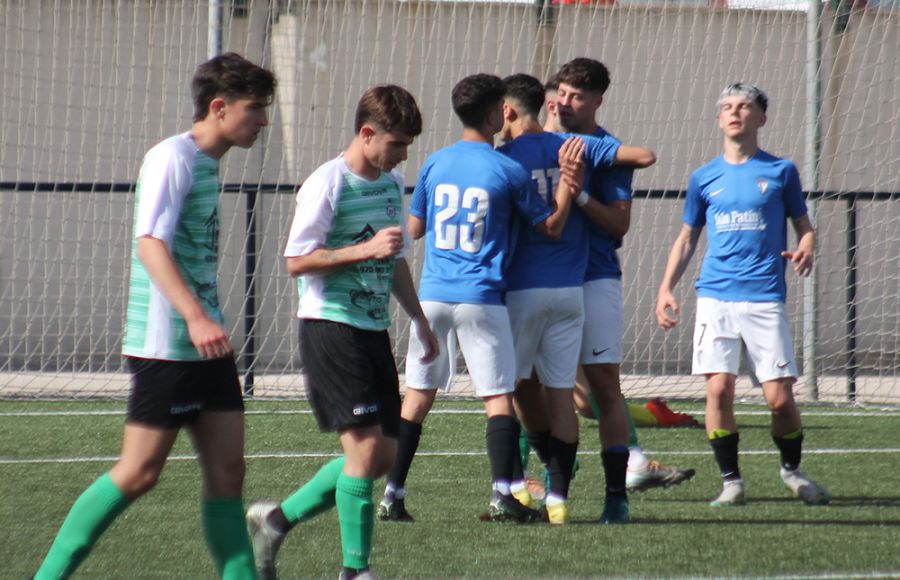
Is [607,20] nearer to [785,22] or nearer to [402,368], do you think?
[785,22]

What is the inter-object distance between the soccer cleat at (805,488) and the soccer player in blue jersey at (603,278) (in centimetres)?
86

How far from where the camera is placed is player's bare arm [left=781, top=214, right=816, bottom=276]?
19.0 feet

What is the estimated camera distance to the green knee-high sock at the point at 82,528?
3.50 m

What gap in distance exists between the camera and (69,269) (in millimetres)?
11328

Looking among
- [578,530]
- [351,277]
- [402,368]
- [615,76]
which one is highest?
[615,76]

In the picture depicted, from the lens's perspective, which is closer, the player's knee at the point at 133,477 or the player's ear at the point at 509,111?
the player's knee at the point at 133,477

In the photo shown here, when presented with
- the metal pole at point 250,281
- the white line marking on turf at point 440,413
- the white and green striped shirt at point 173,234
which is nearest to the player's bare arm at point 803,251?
the white and green striped shirt at point 173,234

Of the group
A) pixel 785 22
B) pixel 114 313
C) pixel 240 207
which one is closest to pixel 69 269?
pixel 114 313

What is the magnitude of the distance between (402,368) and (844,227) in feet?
13.3

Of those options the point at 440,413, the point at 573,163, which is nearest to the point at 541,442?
the point at 573,163

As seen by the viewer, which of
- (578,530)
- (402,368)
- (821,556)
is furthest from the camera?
(402,368)

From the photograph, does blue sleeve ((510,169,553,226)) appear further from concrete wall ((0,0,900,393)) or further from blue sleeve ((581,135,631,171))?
concrete wall ((0,0,900,393))

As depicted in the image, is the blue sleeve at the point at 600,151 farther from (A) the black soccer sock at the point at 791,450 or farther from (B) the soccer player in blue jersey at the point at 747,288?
(A) the black soccer sock at the point at 791,450

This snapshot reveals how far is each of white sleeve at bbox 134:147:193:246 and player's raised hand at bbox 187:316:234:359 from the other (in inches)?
10.2
